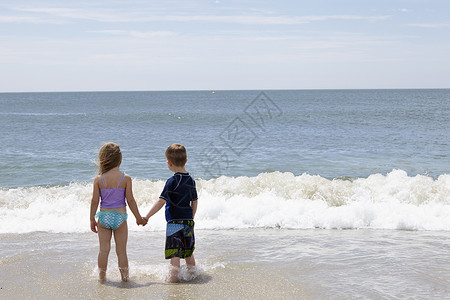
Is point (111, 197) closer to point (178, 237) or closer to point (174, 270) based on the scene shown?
point (178, 237)

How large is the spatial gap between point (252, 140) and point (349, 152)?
503cm

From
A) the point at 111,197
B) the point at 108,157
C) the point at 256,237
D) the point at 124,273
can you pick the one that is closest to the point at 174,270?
the point at 124,273

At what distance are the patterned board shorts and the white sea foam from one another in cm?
266

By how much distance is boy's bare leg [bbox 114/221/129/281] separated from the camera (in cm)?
446

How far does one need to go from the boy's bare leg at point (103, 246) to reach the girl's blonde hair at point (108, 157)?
571 millimetres

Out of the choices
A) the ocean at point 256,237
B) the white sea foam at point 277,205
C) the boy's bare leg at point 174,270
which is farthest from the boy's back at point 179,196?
the white sea foam at point 277,205

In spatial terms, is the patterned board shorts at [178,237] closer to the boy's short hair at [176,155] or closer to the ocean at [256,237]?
the ocean at [256,237]

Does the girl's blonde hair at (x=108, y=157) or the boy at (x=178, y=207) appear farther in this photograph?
the boy at (x=178, y=207)

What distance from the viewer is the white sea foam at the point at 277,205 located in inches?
292

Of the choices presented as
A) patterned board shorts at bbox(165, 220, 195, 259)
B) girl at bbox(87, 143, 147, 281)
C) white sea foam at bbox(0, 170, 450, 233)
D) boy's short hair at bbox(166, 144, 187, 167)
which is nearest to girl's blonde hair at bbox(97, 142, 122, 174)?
girl at bbox(87, 143, 147, 281)

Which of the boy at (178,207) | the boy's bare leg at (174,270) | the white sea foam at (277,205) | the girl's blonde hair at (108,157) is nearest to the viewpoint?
the girl's blonde hair at (108,157)

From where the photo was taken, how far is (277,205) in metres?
8.15

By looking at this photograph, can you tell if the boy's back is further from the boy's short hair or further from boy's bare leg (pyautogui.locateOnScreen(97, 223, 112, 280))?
boy's bare leg (pyautogui.locateOnScreen(97, 223, 112, 280))

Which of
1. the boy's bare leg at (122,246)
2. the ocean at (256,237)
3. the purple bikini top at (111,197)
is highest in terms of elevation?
the purple bikini top at (111,197)
